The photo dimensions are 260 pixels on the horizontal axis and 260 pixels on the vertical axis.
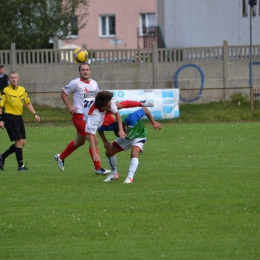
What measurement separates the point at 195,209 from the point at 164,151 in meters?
7.92

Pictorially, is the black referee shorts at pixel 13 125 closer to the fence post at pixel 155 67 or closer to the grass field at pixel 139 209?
the grass field at pixel 139 209

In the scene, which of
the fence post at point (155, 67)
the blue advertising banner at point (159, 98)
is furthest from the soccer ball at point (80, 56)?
the fence post at point (155, 67)

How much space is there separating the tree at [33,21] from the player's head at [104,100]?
22263 millimetres

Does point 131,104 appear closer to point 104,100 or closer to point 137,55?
point 104,100

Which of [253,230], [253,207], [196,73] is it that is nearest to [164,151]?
[253,207]

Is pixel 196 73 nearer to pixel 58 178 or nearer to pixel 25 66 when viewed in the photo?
pixel 25 66

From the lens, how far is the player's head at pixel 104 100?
10.8 m

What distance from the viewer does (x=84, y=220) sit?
8.24 m

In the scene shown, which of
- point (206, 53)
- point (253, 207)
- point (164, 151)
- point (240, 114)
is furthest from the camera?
point (206, 53)

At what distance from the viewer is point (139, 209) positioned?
8.84 m

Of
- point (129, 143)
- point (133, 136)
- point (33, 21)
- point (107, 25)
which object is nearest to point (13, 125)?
point (129, 143)

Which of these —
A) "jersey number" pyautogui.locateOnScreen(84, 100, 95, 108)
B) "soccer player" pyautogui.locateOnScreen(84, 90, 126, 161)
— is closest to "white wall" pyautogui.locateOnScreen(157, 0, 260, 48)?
"jersey number" pyautogui.locateOnScreen(84, 100, 95, 108)

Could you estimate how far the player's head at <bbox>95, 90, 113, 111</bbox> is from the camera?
1075 centimetres

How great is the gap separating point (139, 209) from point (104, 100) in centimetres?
242
